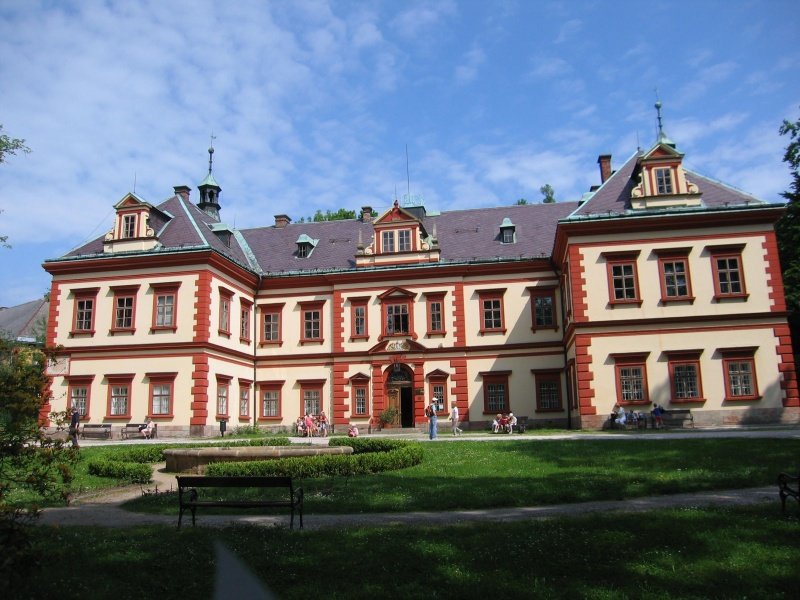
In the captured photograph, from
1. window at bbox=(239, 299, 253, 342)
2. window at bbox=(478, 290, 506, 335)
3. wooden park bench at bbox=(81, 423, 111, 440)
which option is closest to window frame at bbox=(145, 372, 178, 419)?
wooden park bench at bbox=(81, 423, 111, 440)

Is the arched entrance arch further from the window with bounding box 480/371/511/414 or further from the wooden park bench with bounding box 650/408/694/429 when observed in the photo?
the wooden park bench with bounding box 650/408/694/429

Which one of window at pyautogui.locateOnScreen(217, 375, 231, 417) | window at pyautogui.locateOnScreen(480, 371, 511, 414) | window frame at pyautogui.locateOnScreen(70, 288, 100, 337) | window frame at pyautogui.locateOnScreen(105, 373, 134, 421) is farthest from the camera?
window at pyautogui.locateOnScreen(480, 371, 511, 414)

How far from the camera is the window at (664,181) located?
29.5 metres

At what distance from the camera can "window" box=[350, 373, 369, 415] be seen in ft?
115

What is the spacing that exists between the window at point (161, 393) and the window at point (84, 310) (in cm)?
470

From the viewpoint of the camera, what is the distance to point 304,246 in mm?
38438

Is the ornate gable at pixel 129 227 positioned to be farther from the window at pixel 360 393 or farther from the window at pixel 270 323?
the window at pixel 360 393

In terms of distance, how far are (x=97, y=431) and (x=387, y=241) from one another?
17463mm

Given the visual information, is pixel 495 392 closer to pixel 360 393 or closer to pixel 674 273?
pixel 360 393

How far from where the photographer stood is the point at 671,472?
1385cm

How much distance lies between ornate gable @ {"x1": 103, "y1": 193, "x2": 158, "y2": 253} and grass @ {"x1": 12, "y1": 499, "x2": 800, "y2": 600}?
25.9 meters

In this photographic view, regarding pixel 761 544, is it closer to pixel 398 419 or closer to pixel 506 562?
pixel 506 562

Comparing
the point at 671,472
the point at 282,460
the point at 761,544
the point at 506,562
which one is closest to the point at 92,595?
the point at 506,562

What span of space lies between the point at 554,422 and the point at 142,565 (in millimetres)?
27858
